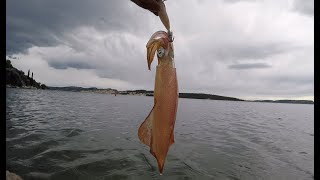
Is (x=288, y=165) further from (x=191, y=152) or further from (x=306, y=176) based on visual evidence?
(x=191, y=152)

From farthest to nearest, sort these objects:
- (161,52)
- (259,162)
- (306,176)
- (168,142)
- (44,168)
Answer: (259,162)
(306,176)
(44,168)
(168,142)
(161,52)

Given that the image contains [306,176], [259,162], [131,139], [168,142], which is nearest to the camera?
[168,142]

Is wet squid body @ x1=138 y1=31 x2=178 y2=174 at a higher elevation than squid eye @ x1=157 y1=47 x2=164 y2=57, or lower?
lower

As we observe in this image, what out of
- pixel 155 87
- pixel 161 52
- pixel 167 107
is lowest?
pixel 167 107

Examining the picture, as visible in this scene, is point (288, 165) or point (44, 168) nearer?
point (44, 168)

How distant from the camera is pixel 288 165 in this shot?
1521cm

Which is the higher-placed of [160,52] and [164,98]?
[160,52]

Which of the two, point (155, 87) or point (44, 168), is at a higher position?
point (155, 87)

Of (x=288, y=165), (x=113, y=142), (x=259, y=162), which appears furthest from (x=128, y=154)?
(x=288, y=165)

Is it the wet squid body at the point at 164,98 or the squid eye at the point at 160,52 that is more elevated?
the squid eye at the point at 160,52

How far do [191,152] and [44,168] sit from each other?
27.7 ft

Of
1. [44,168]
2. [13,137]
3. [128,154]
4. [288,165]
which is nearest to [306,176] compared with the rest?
[288,165]

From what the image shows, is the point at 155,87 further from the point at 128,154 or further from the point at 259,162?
the point at 259,162

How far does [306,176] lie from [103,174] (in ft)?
34.1
